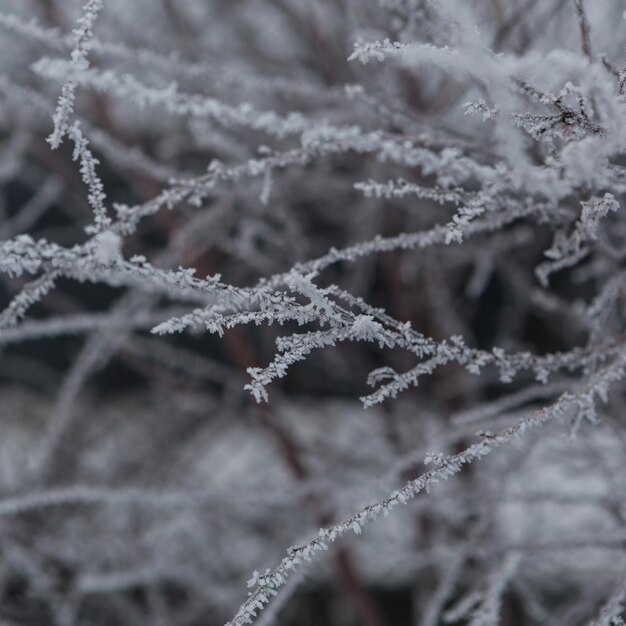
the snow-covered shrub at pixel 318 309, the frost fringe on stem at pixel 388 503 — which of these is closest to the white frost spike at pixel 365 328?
the snow-covered shrub at pixel 318 309

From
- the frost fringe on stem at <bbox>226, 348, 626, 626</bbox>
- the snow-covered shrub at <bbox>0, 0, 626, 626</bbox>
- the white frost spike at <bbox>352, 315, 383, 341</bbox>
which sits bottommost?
the frost fringe on stem at <bbox>226, 348, 626, 626</bbox>

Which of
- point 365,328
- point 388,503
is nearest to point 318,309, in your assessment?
point 365,328

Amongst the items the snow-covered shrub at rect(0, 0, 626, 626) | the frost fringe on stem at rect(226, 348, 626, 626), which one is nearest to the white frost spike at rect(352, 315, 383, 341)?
the snow-covered shrub at rect(0, 0, 626, 626)

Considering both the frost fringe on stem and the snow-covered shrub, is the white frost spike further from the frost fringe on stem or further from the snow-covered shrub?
the frost fringe on stem

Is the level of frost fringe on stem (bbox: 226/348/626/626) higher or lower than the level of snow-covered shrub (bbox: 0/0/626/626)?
lower

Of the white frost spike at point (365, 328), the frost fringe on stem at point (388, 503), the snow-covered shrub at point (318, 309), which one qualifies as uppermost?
the snow-covered shrub at point (318, 309)

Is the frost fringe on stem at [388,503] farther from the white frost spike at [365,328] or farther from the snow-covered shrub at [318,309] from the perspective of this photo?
the white frost spike at [365,328]

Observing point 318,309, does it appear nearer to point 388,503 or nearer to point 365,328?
point 365,328

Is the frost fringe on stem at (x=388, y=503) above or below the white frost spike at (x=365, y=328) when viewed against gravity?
below

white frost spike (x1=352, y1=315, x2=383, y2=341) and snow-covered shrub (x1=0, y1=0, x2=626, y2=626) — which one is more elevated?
snow-covered shrub (x1=0, y1=0, x2=626, y2=626)
